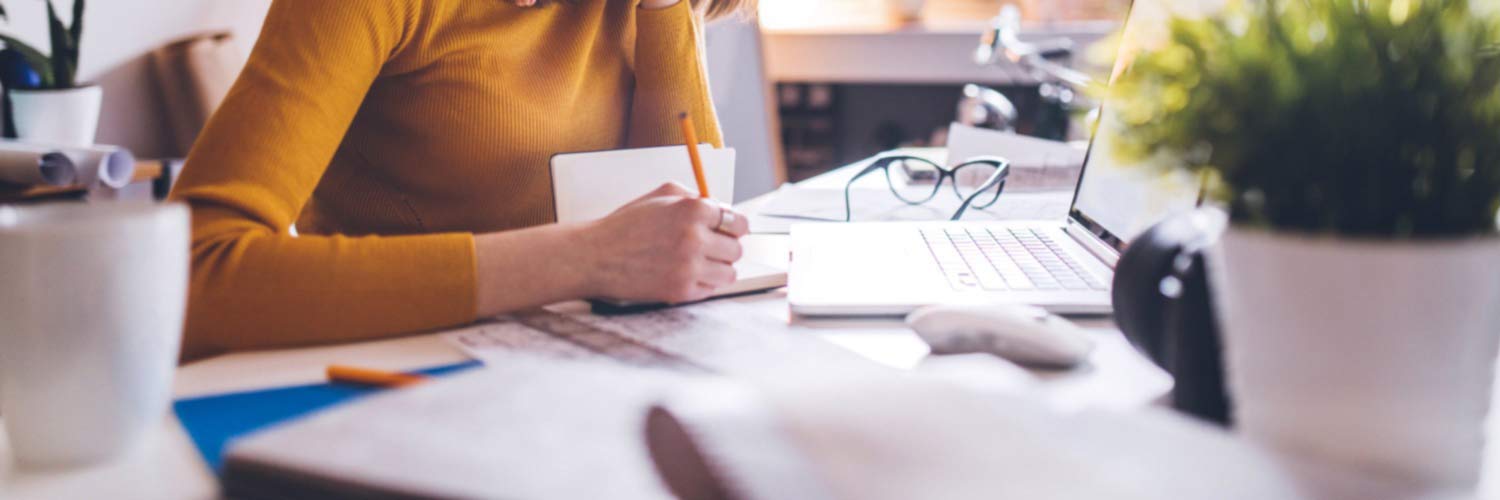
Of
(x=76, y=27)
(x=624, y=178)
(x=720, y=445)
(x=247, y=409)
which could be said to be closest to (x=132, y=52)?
(x=76, y=27)

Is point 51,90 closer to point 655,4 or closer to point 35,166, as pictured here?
point 35,166

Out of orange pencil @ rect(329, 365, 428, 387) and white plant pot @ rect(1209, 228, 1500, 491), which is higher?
white plant pot @ rect(1209, 228, 1500, 491)

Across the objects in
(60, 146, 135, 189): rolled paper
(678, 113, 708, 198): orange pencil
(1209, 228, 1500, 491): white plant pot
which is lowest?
(60, 146, 135, 189): rolled paper

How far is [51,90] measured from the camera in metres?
1.58

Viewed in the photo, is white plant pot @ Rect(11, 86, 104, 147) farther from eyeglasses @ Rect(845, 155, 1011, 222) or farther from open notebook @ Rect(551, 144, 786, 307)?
eyeglasses @ Rect(845, 155, 1011, 222)

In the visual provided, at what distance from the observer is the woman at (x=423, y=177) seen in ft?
2.09

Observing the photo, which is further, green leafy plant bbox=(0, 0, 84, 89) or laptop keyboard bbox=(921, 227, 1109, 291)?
green leafy plant bbox=(0, 0, 84, 89)

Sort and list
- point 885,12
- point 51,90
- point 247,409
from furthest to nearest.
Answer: point 885,12
point 51,90
point 247,409

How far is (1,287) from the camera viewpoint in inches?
16.1

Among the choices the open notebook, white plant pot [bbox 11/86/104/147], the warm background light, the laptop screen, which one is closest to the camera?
the laptop screen

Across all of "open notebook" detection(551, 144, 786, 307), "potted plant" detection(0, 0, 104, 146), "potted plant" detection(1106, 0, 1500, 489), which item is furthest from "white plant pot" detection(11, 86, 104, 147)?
"potted plant" detection(1106, 0, 1500, 489)

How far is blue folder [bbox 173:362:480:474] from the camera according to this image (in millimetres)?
465

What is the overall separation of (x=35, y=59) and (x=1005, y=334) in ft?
5.53

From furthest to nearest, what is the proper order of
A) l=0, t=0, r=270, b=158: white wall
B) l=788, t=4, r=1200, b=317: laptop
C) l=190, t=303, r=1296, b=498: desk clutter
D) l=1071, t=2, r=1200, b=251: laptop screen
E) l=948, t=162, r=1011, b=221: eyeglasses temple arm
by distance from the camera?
l=0, t=0, r=270, b=158: white wall, l=948, t=162, r=1011, b=221: eyeglasses temple arm, l=788, t=4, r=1200, b=317: laptop, l=1071, t=2, r=1200, b=251: laptop screen, l=190, t=303, r=1296, b=498: desk clutter
